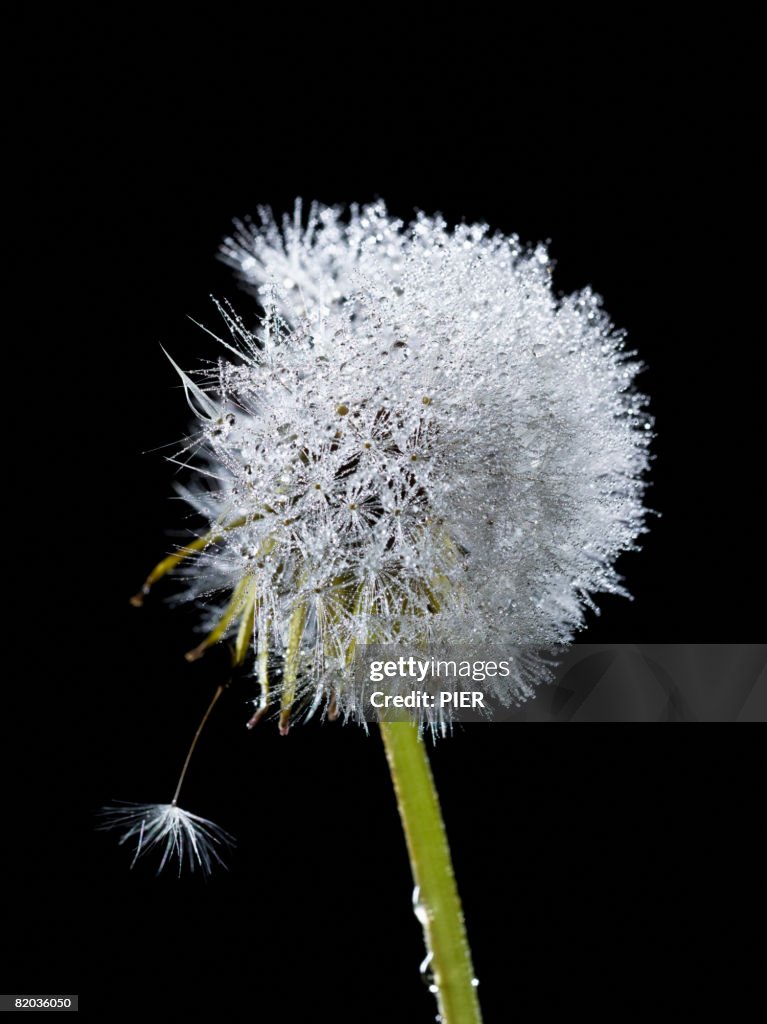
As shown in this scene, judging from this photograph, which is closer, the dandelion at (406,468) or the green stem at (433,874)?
the dandelion at (406,468)

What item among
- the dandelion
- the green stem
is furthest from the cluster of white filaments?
the green stem

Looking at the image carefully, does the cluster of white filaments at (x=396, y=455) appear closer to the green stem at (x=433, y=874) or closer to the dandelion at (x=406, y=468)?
the dandelion at (x=406, y=468)

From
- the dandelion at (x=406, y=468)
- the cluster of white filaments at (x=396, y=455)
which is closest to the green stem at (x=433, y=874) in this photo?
the dandelion at (x=406, y=468)

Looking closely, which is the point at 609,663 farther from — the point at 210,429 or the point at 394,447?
the point at 210,429

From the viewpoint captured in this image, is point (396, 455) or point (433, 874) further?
point (433, 874)

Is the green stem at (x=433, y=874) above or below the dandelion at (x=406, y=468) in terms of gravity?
below

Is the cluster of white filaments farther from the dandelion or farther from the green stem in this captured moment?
the green stem

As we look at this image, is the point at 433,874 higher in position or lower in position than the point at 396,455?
lower

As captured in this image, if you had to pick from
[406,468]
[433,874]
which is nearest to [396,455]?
[406,468]

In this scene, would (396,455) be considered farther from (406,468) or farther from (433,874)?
(433,874)
